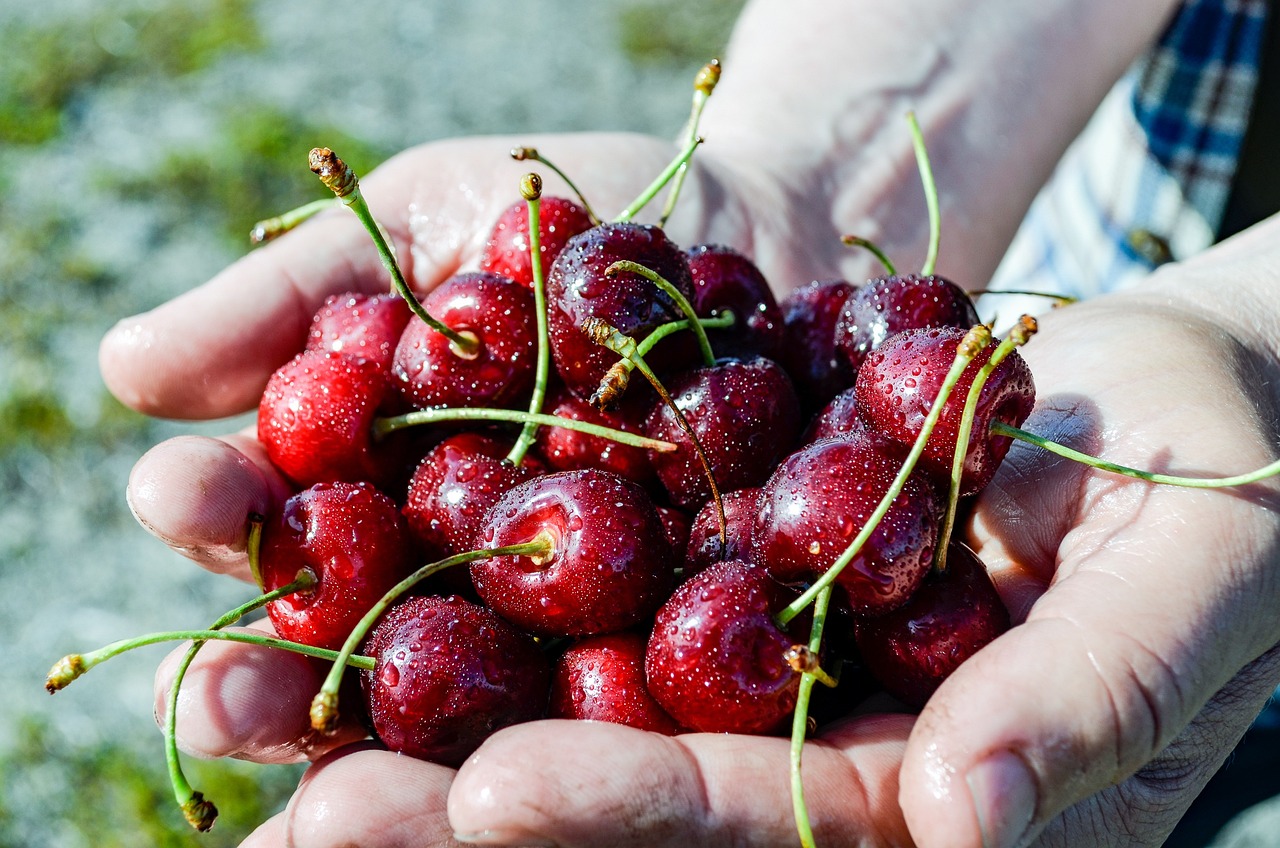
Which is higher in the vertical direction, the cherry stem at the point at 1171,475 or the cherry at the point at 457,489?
the cherry stem at the point at 1171,475

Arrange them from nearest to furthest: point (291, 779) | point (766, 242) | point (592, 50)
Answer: point (766, 242) < point (291, 779) < point (592, 50)

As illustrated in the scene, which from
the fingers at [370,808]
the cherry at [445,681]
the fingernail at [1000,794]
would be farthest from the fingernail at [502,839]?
the fingernail at [1000,794]

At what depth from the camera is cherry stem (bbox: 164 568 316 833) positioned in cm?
143

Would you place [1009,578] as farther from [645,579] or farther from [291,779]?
[291,779]

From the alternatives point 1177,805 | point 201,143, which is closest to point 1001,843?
point 1177,805

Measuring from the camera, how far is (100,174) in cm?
512

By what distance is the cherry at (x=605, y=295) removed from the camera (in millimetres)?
1737

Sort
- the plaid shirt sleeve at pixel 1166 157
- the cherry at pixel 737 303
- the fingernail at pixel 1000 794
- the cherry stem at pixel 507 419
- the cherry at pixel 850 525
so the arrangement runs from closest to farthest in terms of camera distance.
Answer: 1. the fingernail at pixel 1000 794
2. the cherry at pixel 850 525
3. the cherry stem at pixel 507 419
4. the cherry at pixel 737 303
5. the plaid shirt sleeve at pixel 1166 157

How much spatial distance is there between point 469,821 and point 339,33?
18.0ft

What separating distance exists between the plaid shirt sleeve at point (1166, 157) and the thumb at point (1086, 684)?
5.69 feet

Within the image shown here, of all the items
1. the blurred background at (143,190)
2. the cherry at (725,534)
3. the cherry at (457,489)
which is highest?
the cherry at (457,489)

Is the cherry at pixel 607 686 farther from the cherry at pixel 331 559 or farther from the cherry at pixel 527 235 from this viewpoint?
the cherry at pixel 527 235

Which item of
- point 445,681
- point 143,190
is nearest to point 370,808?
point 445,681

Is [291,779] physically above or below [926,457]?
below
